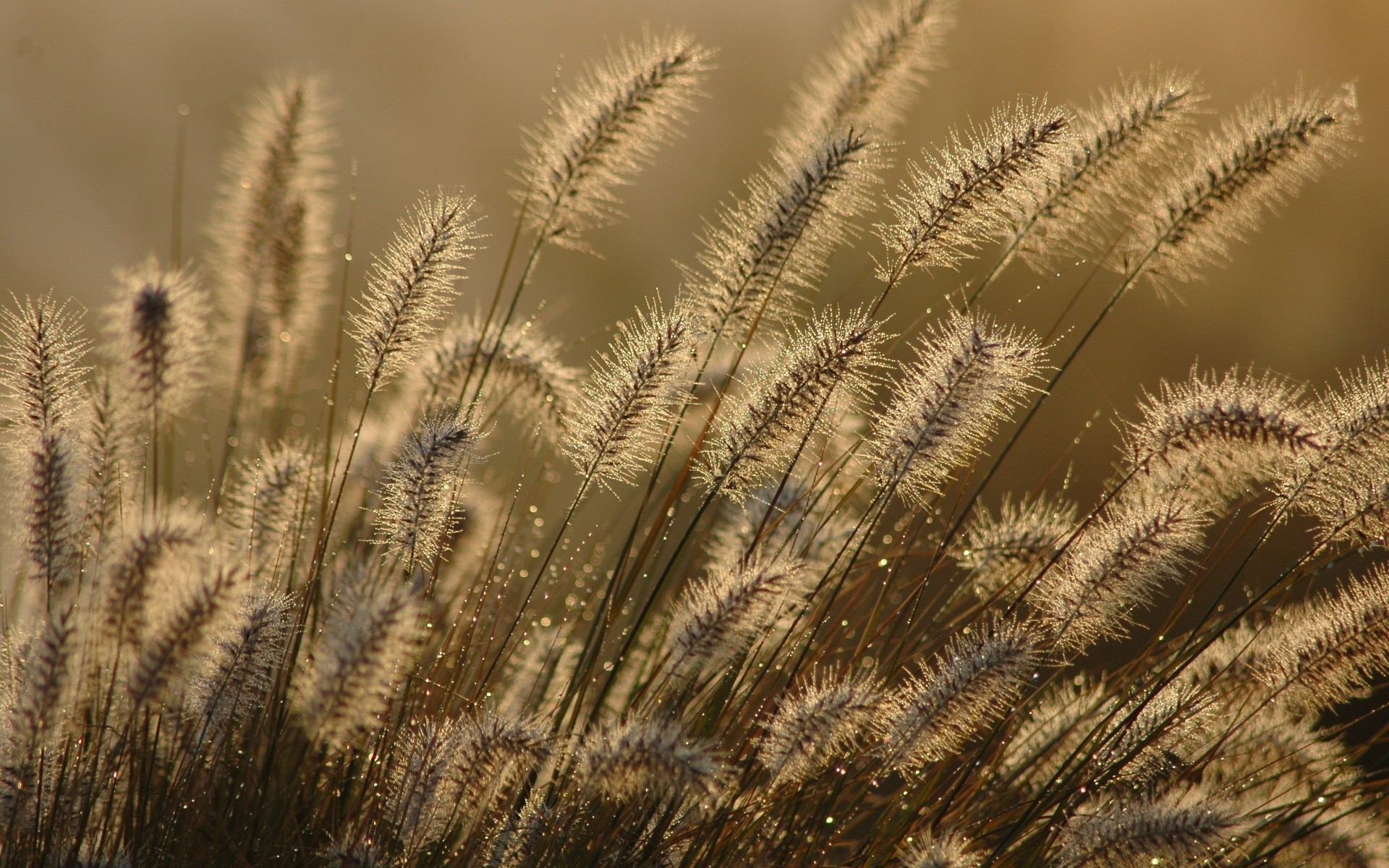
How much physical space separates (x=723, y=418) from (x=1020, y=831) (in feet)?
2.47

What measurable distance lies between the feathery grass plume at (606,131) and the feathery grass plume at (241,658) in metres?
0.83

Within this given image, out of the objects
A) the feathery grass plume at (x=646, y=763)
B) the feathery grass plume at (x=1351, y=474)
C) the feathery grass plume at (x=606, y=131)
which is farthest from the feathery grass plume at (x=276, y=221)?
the feathery grass plume at (x=1351, y=474)

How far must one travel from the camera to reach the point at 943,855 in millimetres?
1106

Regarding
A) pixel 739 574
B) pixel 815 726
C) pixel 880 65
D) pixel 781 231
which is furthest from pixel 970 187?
pixel 815 726

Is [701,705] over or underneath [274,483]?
underneath

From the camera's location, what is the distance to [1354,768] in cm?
165

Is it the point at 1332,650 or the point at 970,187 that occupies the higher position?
the point at 970,187

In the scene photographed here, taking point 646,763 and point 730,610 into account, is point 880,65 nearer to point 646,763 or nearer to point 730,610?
point 730,610

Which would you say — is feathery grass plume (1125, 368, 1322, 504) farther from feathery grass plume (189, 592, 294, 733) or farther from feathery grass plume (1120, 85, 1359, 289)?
feathery grass plume (189, 592, 294, 733)

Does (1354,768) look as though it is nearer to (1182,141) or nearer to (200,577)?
(200,577)

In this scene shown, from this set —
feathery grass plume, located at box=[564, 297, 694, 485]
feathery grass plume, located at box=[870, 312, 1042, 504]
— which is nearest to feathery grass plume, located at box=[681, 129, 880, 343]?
feathery grass plume, located at box=[564, 297, 694, 485]

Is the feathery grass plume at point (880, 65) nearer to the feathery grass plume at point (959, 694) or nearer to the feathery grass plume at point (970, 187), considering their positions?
the feathery grass plume at point (970, 187)

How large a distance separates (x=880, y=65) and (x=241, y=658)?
1.54 meters

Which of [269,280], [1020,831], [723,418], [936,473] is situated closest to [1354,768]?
[1020,831]
